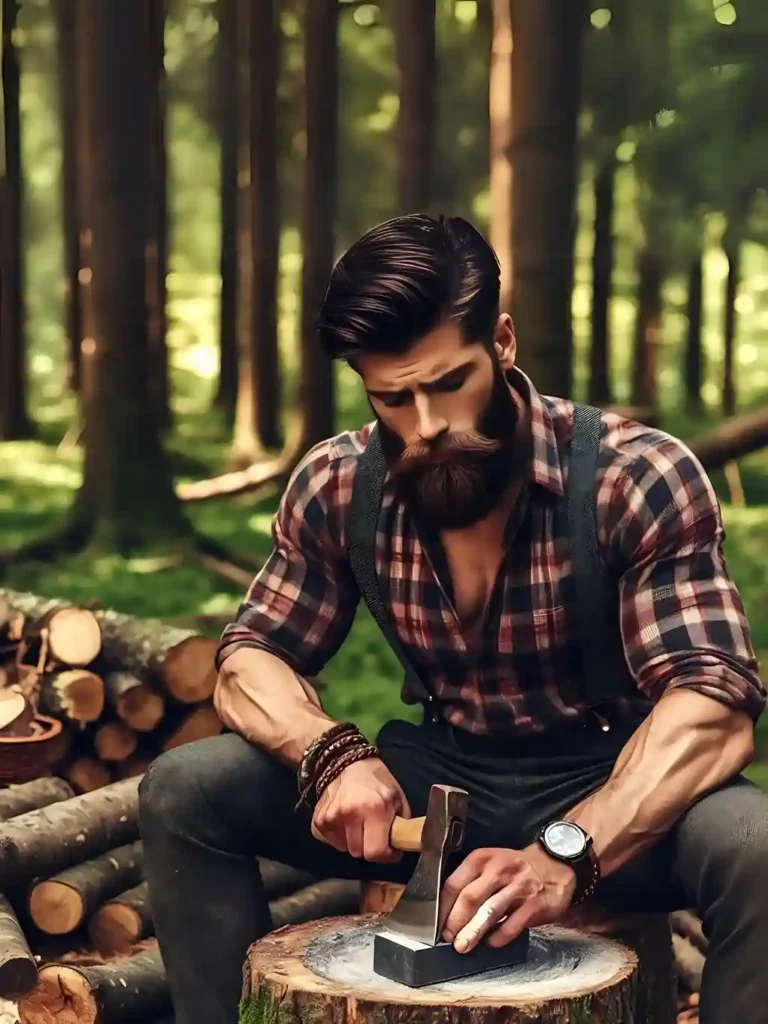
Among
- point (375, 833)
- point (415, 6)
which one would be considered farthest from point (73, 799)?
point (415, 6)

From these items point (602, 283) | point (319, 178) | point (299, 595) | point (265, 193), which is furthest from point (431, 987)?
point (265, 193)

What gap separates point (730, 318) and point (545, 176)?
72 centimetres

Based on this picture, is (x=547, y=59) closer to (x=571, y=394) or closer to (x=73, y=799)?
(x=571, y=394)

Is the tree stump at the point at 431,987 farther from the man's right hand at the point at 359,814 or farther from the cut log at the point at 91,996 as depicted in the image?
the cut log at the point at 91,996

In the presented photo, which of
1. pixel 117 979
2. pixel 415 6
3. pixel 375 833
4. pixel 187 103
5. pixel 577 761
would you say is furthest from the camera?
pixel 187 103

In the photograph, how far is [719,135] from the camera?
4.87 m

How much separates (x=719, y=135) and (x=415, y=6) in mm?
1125

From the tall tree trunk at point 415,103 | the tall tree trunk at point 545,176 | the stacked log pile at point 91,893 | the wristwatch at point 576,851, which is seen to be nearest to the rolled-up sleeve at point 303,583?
the wristwatch at point 576,851

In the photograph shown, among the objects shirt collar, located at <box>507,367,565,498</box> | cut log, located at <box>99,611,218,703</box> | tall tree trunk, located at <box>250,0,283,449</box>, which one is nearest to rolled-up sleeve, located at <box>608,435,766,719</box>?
shirt collar, located at <box>507,367,565,498</box>

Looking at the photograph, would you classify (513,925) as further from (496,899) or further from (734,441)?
(734,441)

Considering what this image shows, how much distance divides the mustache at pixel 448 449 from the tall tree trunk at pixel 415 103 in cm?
250

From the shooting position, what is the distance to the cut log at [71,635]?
4473 millimetres

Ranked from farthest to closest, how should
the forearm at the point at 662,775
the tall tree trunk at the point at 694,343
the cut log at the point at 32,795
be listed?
the tall tree trunk at the point at 694,343, the cut log at the point at 32,795, the forearm at the point at 662,775

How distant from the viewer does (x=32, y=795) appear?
420cm
